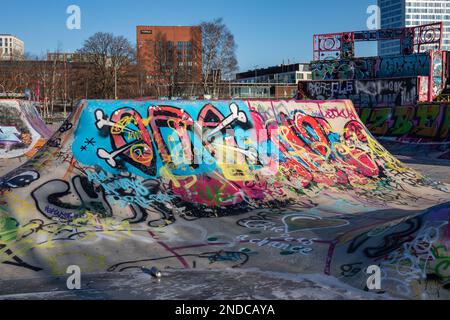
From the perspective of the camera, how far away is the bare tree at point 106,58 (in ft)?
187

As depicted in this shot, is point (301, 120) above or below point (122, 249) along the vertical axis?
above

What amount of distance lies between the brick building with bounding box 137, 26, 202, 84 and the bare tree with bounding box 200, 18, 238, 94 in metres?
2.23

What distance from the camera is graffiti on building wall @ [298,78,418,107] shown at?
33625 mm

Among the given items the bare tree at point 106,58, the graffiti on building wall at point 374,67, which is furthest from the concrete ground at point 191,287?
the bare tree at point 106,58

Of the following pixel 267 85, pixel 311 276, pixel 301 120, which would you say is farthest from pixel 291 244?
pixel 267 85

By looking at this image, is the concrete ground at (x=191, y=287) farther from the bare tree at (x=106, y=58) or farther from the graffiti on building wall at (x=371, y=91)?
the bare tree at (x=106, y=58)

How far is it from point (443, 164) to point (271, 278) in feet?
51.4

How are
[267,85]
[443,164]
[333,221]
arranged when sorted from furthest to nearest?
[267,85] < [443,164] < [333,221]

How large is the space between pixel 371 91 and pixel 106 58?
35.2 meters

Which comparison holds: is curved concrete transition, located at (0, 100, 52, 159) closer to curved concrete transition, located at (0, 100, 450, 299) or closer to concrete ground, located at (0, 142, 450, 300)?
curved concrete transition, located at (0, 100, 450, 299)

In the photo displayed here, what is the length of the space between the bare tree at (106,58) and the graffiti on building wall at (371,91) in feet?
86.5

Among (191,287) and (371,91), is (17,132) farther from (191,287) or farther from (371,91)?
(371,91)

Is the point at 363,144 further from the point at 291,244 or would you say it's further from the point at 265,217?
the point at 291,244

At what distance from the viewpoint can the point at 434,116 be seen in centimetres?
2477
